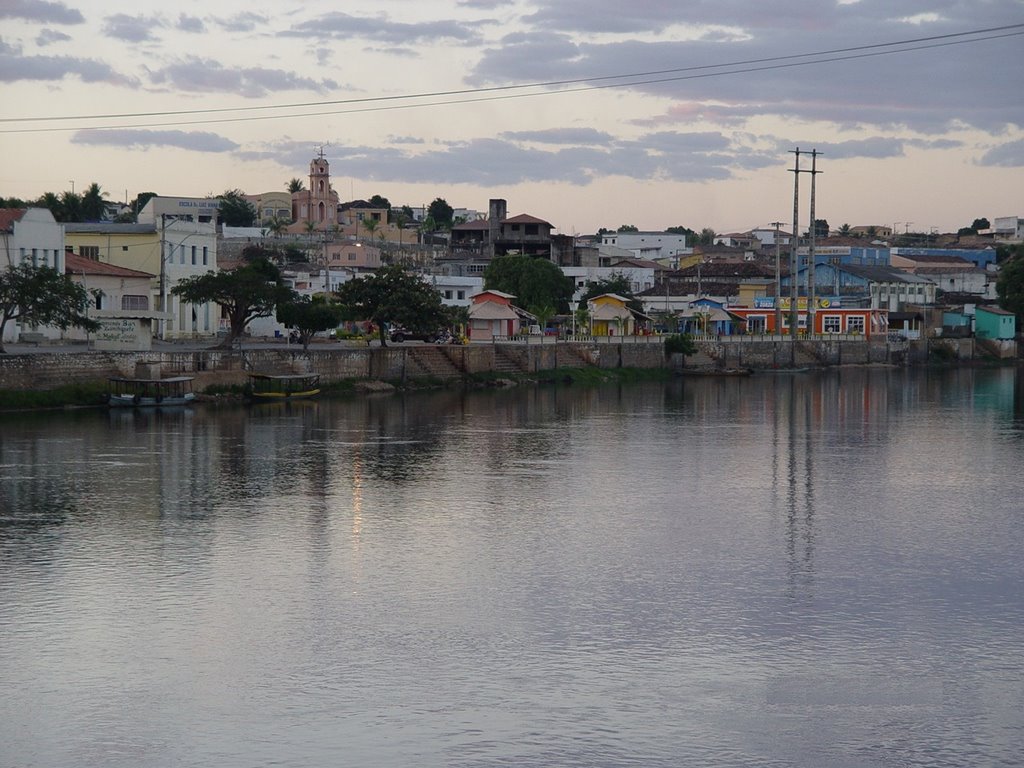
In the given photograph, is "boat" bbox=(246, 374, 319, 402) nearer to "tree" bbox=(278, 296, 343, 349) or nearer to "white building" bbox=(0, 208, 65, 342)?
"tree" bbox=(278, 296, 343, 349)

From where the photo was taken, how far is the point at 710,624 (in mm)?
20391

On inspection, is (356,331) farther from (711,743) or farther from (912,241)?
(912,241)

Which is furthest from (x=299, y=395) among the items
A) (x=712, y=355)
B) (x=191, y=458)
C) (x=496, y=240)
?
(x=496, y=240)

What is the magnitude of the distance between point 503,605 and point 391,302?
45536mm

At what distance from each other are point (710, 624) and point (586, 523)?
8.49 m

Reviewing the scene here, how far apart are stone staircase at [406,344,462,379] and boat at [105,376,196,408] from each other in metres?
15.5

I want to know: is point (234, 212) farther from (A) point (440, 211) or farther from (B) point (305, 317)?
(B) point (305, 317)

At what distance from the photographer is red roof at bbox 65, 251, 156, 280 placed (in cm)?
6531

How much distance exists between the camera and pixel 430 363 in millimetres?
68188

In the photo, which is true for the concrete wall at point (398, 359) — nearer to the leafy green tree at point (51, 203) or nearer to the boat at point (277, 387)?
the boat at point (277, 387)

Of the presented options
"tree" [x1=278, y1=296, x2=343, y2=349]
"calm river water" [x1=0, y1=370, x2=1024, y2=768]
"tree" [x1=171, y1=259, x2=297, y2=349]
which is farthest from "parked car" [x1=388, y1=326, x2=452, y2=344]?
"calm river water" [x1=0, y1=370, x2=1024, y2=768]

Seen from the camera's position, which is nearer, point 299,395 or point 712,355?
point 299,395

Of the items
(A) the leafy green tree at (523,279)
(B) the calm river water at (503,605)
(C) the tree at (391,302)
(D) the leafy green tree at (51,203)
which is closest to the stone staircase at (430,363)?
(C) the tree at (391,302)

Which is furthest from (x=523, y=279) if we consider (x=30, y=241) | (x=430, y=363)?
(x=30, y=241)
